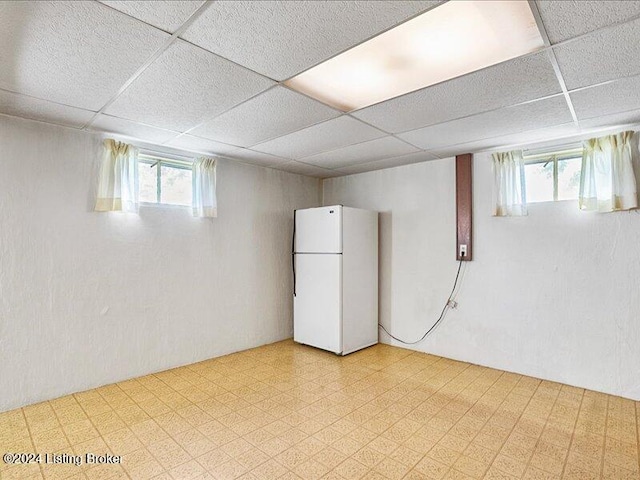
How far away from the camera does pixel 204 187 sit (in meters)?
4.00

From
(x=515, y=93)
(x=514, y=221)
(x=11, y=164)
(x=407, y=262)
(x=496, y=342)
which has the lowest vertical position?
(x=496, y=342)

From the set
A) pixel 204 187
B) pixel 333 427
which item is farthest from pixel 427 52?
pixel 204 187

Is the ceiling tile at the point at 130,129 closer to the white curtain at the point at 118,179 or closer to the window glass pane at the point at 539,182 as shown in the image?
the white curtain at the point at 118,179

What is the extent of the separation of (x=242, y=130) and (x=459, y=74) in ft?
6.17

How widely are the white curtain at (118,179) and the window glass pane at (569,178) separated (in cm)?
415

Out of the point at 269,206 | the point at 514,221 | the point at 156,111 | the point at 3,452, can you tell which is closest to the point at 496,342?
the point at 514,221

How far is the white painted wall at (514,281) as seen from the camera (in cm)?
312

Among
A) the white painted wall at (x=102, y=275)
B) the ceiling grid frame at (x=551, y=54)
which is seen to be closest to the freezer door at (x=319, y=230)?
the white painted wall at (x=102, y=275)

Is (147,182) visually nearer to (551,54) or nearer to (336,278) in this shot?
(336,278)

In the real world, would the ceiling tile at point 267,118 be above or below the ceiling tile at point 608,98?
above

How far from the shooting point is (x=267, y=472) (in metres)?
2.07

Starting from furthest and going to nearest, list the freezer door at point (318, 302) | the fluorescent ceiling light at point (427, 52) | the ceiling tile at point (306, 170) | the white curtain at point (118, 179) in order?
the ceiling tile at point (306, 170), the freezer door at point (318, 302), the white curtain at point (118, 179), the fluorescent ceiling light at point (427, 52)

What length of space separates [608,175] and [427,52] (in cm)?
222

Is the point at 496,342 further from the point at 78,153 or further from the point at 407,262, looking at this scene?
the point at 78,153
